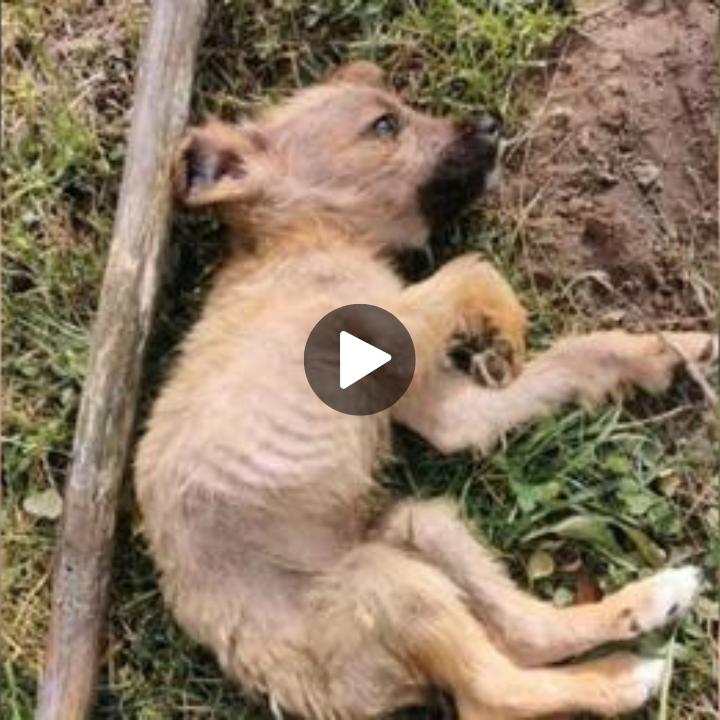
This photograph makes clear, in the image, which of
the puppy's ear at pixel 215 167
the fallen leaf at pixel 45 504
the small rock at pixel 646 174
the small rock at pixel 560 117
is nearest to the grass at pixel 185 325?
the fallen leaf at pixel 45 504

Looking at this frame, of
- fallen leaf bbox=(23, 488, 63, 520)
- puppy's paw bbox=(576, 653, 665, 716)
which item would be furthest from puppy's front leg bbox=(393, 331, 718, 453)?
fallen leaf bbox=(23, 488, 63, 520)

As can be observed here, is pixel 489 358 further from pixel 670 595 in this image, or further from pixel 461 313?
pixel 670 595

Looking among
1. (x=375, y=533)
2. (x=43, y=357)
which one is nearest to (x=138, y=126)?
(x=43, y=357)

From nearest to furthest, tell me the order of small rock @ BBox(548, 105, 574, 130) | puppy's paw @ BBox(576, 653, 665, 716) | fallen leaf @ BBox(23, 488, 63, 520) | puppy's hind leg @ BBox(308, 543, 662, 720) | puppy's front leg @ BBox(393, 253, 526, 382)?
puppy's hind leg @ BBox(308, 543, 662, 720)
puppy's paw @ BBox(576, 653, 665, 716)
puppy's front leg @ BBox(393, 253, 526, 382)
small rock @ BBox(548, 105, 574, 130)
fallen leaf @ BBox(23, 488, 63, 520)

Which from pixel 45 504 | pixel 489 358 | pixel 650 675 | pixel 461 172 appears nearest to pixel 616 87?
pixel 461 172

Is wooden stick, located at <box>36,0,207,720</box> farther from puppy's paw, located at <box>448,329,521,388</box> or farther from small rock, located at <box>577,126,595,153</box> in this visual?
small rock, located at <box>577,126,595,153</box>
